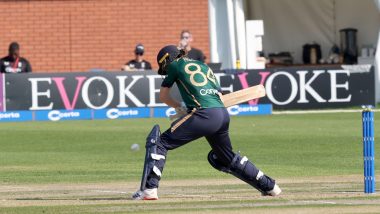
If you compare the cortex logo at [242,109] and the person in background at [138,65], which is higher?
the person in background at [138,65]

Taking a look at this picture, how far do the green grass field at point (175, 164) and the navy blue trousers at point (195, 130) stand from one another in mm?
569

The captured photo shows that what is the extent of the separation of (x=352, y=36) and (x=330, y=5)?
1.09 meters

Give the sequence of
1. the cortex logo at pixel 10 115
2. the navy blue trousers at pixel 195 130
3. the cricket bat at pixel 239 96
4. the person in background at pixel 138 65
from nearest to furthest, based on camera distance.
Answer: the navy blue trousers at pixel 195 130
the cricket bat at pixel 239 96
the cortex logo at pixel 10 115
the person in background at pixel 138 65

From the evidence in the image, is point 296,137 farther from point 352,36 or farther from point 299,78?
point 352,36

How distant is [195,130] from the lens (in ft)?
44.9

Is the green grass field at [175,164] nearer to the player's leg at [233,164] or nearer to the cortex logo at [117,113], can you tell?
the player's leg at [233,164]

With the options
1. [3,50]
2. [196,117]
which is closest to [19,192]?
[196,117]

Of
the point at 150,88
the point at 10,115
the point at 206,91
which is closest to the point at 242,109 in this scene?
the point at 150,88

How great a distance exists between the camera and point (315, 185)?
15.9 m

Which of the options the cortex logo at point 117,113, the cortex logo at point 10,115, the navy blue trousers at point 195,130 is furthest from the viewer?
the cortex logo at point 117,113

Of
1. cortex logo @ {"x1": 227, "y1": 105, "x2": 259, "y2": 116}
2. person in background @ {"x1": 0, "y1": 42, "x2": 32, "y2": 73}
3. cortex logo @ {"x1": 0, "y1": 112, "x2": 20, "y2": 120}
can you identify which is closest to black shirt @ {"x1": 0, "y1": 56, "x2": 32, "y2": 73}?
person in background @ {"x1": 0, "y1": 42, "x2": 32, "y2": 73}

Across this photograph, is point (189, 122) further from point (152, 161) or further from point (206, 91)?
point (152, 161)

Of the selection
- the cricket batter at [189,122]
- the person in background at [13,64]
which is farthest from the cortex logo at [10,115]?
the cricket batter at [189,122]

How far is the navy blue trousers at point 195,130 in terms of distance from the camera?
13672mm
